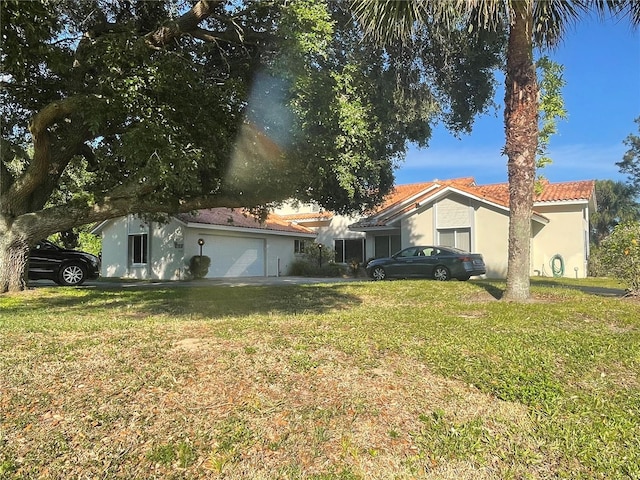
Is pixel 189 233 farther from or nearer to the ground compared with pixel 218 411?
farther from the ground

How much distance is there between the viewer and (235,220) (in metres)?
24.3

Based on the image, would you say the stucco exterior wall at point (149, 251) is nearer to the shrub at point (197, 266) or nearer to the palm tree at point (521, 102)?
the shrub at point (197, 266)

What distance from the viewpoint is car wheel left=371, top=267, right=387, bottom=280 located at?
1859 cm

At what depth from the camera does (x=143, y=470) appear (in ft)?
10.5

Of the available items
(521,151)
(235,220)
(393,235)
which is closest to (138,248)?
(235,220)

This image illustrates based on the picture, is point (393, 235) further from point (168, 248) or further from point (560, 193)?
point (168, 248)

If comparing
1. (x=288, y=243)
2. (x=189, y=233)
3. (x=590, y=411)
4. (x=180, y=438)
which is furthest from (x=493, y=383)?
(x=288, y=243)

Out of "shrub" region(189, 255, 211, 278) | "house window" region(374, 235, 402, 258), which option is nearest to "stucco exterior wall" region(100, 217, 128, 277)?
"shrub" region(189, 255, 211, 278)

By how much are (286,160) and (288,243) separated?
657 inches

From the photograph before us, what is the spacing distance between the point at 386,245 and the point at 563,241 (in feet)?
26.0

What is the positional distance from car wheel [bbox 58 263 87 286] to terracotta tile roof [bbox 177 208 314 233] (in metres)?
5.04

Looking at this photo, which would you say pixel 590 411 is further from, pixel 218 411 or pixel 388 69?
pixel 388 69

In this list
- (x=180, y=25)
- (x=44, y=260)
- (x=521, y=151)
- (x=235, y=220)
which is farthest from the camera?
(x=235, y=220)

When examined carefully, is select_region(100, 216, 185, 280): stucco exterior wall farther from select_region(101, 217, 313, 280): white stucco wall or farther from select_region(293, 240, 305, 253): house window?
select_region(293, 240, 305, 253): house window
